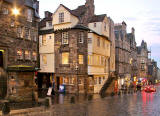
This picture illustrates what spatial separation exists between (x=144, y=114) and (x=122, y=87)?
3667cm

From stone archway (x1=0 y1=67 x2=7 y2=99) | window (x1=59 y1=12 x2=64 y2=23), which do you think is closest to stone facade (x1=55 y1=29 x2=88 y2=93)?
window (x1=59 y1=12 x2=64 y2=23)

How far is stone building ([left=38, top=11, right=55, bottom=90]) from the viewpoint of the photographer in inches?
1415

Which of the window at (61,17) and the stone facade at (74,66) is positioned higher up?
the window at (61,17)

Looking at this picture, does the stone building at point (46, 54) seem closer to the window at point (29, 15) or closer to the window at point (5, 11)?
the window at point (29, 15)

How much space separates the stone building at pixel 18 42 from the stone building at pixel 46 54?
6.29 ft

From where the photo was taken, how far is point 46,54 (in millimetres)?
36875

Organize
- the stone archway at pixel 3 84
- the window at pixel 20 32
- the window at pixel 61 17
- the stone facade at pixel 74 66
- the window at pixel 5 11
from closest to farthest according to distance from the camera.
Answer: the stone archway at pixel 3 84 → the window at pixel 5 11 → the window at pixel 20 32 → the stone facade at pixel 74 66 → the window at pixel 61 17

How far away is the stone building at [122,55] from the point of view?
2072 inches

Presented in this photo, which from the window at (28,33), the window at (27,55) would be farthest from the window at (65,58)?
the window at (28,33)

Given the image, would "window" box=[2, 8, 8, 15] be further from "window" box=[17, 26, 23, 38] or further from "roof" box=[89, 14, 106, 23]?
"roof" box=[89, 14, 106, 23]

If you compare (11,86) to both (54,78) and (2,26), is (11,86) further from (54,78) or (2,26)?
(54,78)

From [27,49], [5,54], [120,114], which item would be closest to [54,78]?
[27,49]

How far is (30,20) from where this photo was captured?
34.2 metres

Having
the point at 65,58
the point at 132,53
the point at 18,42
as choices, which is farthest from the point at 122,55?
the point at 18,42
